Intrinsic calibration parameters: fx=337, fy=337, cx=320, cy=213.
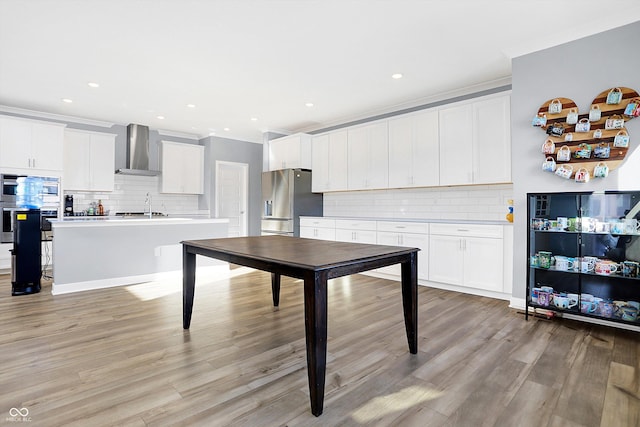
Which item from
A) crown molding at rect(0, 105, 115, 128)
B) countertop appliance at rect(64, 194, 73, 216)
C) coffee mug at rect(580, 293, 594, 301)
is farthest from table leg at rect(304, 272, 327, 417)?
crown molding at rect(0, 105, 115, 128)

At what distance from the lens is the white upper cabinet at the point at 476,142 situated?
3934 mm

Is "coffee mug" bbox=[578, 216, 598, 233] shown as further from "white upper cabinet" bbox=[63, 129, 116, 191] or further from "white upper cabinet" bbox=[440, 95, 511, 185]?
"white upper cabinet" bbox=[63, 129, 116, 191]

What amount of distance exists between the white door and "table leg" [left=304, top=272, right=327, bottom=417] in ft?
19.6

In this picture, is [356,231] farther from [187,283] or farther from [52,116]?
[52,116]

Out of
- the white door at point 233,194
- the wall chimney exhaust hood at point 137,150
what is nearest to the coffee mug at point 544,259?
the white door at point 233,194

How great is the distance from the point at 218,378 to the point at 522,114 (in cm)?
356

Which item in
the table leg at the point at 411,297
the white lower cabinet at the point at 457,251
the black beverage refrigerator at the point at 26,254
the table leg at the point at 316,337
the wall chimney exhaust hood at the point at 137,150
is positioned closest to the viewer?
the table leg at the point at 316,337

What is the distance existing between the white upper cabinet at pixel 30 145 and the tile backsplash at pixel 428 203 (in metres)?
4.61

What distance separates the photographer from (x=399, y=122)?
4977 mm

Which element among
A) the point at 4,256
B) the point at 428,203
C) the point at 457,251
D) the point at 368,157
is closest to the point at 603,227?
the point at 457,251

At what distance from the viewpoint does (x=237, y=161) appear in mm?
7480

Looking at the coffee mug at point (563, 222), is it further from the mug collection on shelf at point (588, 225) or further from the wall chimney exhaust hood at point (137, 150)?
the wall chimney exhaust hood at point (137, 150)

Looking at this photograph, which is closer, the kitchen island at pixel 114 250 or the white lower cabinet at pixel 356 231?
the kitchen island at pixel 114 250

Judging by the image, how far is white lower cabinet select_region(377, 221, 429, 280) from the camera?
4355mm
